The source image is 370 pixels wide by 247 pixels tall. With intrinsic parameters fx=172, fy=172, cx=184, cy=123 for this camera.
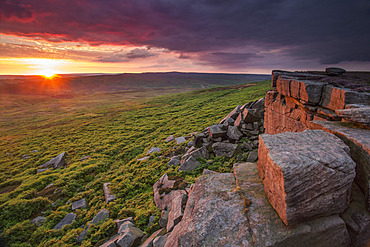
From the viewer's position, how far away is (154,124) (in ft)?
94.0

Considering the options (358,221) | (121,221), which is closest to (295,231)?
(358,221)

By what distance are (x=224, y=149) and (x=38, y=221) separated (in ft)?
37.8

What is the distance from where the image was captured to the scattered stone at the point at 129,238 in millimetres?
6430

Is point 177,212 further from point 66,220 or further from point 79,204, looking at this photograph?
point 79,204

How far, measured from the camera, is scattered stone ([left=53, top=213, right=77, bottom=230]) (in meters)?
8.95

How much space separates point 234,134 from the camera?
12594 millimetres

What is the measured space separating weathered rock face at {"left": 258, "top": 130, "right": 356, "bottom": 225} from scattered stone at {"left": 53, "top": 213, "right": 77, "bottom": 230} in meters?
10.1

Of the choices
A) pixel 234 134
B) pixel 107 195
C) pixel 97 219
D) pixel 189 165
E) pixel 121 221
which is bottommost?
pixel 107 195

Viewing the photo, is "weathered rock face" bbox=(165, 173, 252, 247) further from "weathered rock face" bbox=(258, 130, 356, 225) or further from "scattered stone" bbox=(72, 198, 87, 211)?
"scattered stone" bbox=(72, 198, 87, 211)

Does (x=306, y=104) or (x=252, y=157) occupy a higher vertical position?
(x=306, y=104)

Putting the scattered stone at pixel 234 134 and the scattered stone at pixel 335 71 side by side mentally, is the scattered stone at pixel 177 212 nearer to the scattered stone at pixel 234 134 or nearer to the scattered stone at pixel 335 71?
the scattered stone at pixel 234 134

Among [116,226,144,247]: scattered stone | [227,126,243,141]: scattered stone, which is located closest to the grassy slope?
[116,226,144,247]: scattered stone

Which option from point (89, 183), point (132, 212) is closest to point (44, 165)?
point (89, 183)

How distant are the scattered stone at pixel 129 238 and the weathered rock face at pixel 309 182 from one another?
17.2ft
